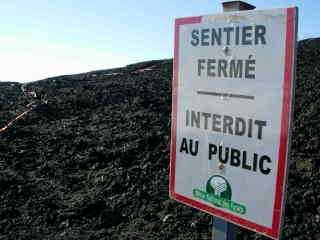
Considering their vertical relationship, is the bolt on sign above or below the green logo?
above

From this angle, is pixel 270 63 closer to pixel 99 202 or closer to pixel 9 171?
pixel 99 202

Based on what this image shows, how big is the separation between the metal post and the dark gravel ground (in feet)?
7.71

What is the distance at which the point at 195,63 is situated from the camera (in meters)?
2.06

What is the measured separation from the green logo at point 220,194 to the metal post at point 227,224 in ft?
0.32

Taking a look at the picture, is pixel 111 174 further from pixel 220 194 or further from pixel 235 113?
pixel 235 113

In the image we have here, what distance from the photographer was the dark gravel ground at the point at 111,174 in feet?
15.8

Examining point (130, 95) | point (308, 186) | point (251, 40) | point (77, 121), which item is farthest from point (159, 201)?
point (130, 95)

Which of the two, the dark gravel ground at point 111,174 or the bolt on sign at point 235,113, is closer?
the bolt on sign at point 235,113

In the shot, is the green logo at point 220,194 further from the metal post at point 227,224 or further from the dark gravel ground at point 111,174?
the dark gravel ground at point 111,174

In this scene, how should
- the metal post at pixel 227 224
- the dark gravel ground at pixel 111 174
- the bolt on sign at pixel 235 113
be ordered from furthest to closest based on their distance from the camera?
the dark gravel ground at pixel 111 174
the metal post at pixel 227 224
the bolt on sign at pixel 235 113

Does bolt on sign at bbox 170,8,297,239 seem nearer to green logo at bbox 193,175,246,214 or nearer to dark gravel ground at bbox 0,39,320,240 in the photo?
green logo at bbox 193,175,246,214

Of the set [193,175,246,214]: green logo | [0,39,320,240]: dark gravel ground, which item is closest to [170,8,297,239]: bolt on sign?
[193,175,246,214]: green logo

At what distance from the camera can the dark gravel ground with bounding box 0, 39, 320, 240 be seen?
A: 482 centimetres

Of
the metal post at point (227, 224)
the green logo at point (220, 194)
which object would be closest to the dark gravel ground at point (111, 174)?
the metal post at point (227, 224)
